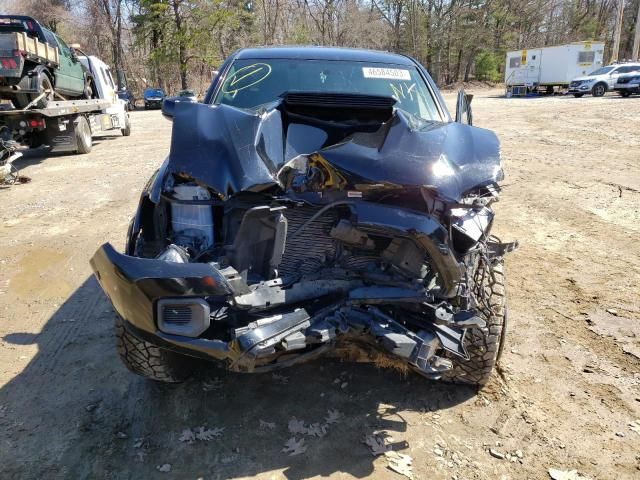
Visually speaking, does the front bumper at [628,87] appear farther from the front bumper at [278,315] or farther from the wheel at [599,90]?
the front bumper at [278,315]

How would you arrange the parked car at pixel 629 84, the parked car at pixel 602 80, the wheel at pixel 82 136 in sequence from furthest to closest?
1. the parked car at pixel 602 80
2. the parked car at pixel 629 84
3. the wheel at pixel 82 136

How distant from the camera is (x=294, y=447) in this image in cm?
242

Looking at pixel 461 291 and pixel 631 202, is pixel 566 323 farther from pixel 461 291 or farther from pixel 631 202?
pixel 631 202

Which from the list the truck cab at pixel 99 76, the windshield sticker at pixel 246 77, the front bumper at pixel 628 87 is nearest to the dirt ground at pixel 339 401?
the windshield sticker at pixel 246 77

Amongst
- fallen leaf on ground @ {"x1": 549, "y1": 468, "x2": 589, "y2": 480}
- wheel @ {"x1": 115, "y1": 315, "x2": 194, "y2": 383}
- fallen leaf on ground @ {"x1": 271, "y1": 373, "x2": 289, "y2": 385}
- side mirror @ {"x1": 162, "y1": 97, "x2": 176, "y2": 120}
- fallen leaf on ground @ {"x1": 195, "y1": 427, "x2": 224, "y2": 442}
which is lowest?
fallen leaf on ground @ {"x1": 549, "y1": 468, "x2": 589, "y2": 480}

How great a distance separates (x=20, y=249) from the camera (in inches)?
206

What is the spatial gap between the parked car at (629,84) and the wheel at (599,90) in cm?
102

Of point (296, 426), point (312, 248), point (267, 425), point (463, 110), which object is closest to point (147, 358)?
point (267, 425)

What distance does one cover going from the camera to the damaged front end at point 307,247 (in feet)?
6.88

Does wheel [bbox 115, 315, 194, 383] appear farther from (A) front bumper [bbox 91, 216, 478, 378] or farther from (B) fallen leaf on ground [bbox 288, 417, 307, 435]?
(B) fallen leaf on ground [bbox 288, 417, 307, 435]

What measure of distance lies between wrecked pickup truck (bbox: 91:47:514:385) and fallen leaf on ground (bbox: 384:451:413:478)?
16.8 inches

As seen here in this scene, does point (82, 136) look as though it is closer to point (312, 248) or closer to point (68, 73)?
point (68, 73)

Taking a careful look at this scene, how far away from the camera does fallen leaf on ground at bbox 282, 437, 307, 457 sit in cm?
240

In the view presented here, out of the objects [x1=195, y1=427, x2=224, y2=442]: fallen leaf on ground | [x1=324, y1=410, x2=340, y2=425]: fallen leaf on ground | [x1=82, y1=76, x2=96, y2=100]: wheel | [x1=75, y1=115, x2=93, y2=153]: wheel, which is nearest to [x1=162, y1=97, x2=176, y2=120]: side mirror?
[x1=195, y1=427, x2=224, y2=442]: fallen leaf on ground
